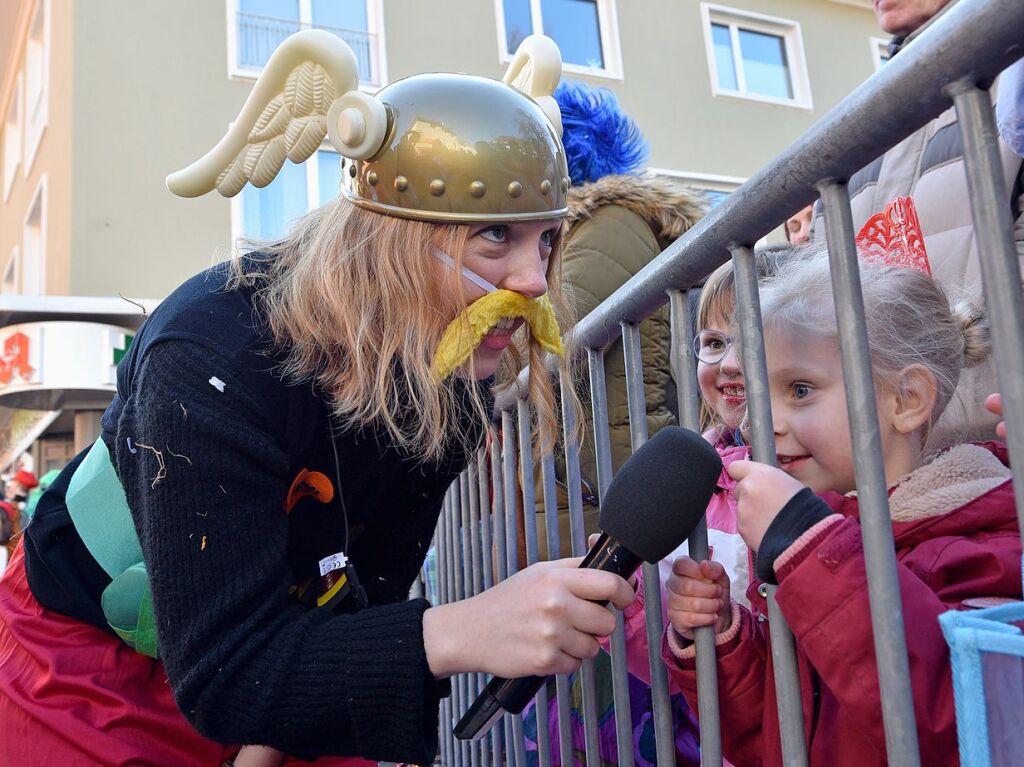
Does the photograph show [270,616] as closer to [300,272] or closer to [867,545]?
[300,272]

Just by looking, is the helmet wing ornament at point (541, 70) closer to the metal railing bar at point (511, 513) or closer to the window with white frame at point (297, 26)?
the metal railing bar at point (511, 513)

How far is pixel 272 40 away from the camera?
10055mm

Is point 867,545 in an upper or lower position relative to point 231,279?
lower

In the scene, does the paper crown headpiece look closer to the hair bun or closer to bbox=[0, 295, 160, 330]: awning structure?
the hair bun

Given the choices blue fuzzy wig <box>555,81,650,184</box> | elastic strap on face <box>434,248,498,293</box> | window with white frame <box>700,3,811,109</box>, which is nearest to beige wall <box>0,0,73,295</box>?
blue fuzzy wig <box>555,81,650,184</box>

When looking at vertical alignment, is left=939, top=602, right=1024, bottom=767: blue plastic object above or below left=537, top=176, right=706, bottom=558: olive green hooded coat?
below

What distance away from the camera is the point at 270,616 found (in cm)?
131

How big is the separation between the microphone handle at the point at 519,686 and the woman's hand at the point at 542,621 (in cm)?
2

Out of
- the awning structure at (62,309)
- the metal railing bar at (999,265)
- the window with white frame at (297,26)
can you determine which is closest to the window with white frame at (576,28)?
the window with white frame at (297,26)

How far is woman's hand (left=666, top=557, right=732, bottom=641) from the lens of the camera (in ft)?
4.15

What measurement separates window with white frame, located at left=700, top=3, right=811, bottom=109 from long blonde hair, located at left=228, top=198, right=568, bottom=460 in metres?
11.2

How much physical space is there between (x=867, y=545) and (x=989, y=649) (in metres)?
0.18

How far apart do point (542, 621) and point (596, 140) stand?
7.43ft

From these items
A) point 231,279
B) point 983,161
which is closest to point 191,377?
point 231,279
